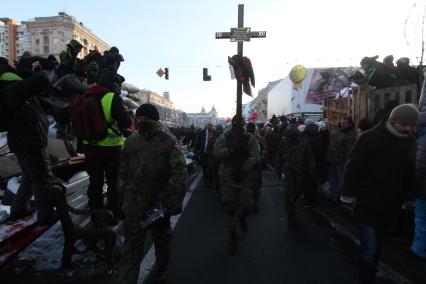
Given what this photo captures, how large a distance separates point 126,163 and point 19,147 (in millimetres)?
1192

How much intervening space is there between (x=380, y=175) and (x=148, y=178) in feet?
7.20

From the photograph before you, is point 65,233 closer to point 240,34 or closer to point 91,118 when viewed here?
point 91,118

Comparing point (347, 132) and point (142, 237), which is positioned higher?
point (347, 132)

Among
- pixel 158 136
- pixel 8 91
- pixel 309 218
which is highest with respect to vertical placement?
pixel 8 91

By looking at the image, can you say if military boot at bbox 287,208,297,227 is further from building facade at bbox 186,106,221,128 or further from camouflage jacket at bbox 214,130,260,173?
building facade at bbox 186,106,221,128

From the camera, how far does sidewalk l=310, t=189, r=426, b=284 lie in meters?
4.73

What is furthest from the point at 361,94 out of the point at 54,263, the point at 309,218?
the point at 54,263

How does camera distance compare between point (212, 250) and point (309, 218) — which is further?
point (309, 218)

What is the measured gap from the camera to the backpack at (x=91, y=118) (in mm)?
4805

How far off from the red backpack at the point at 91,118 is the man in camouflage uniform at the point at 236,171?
6.11ft

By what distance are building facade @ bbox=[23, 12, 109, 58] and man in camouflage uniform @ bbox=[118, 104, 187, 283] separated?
3820 inches

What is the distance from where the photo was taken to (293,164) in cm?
741

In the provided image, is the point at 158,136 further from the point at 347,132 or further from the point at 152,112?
the point at 347,132

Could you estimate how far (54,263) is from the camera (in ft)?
16.1
